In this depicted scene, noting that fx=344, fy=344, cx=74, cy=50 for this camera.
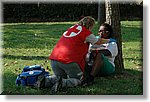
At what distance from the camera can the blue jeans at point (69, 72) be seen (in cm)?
510

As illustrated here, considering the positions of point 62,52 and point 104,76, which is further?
point 104,76

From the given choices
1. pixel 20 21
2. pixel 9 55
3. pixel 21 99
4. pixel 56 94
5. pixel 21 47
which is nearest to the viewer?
pixel 21 99

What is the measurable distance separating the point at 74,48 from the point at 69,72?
37 centimetres

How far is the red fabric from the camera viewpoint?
5.12 metres

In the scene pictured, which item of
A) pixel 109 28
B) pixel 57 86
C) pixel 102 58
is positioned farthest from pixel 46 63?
pixel 57 86

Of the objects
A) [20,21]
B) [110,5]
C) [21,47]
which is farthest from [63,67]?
[20,21]

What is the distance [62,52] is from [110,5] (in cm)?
143

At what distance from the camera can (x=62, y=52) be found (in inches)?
203

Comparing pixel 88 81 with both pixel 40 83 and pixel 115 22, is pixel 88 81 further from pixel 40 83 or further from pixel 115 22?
pixel 115 22

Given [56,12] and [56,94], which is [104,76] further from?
[56,12]

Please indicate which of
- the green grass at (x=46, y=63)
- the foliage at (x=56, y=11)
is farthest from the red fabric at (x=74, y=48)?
the foliage at (x=56, y=11)

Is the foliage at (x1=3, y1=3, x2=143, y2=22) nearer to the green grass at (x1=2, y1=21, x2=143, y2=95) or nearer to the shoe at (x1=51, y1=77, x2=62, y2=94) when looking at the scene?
the green grass at (x1=2, y1=21, x2=143, y2=95)

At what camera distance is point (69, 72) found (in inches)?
204

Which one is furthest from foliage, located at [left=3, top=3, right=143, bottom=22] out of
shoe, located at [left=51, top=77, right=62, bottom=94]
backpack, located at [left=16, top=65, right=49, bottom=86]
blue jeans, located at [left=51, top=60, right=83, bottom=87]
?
shoe, located at [left=51, top=77, right=62, bottom=94]
